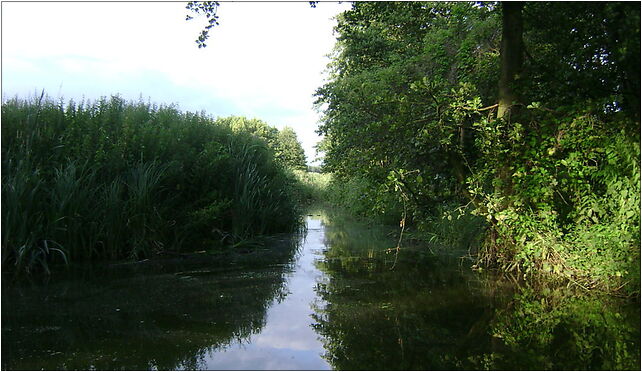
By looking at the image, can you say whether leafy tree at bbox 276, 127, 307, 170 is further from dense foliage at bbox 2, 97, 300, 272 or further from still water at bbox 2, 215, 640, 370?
still water at bbox 2, 215, 640, 370

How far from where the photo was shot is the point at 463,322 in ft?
13.5

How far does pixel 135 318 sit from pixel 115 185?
10.3 feet

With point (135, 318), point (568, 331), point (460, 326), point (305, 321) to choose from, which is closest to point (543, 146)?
point (568, 331)

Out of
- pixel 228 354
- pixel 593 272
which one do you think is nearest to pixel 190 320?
pixel 228 354

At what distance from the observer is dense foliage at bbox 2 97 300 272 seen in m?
5.76

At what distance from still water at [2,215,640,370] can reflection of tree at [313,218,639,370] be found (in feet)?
0.05

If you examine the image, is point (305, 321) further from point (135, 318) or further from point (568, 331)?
point (568, 331)

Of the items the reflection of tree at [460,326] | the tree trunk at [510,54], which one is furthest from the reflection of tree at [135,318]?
the tree trunk at [510,54]

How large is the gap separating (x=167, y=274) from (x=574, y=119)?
16.6ft

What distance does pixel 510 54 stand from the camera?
5.68m

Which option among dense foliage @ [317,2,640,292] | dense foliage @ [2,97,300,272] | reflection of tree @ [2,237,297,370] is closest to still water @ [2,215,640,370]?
reflection of tree @ [2,237,297,370]

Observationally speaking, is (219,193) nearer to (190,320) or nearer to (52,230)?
(52,230)

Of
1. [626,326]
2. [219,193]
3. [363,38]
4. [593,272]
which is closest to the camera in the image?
[626,326]

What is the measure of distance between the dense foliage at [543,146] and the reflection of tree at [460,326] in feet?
1.90
